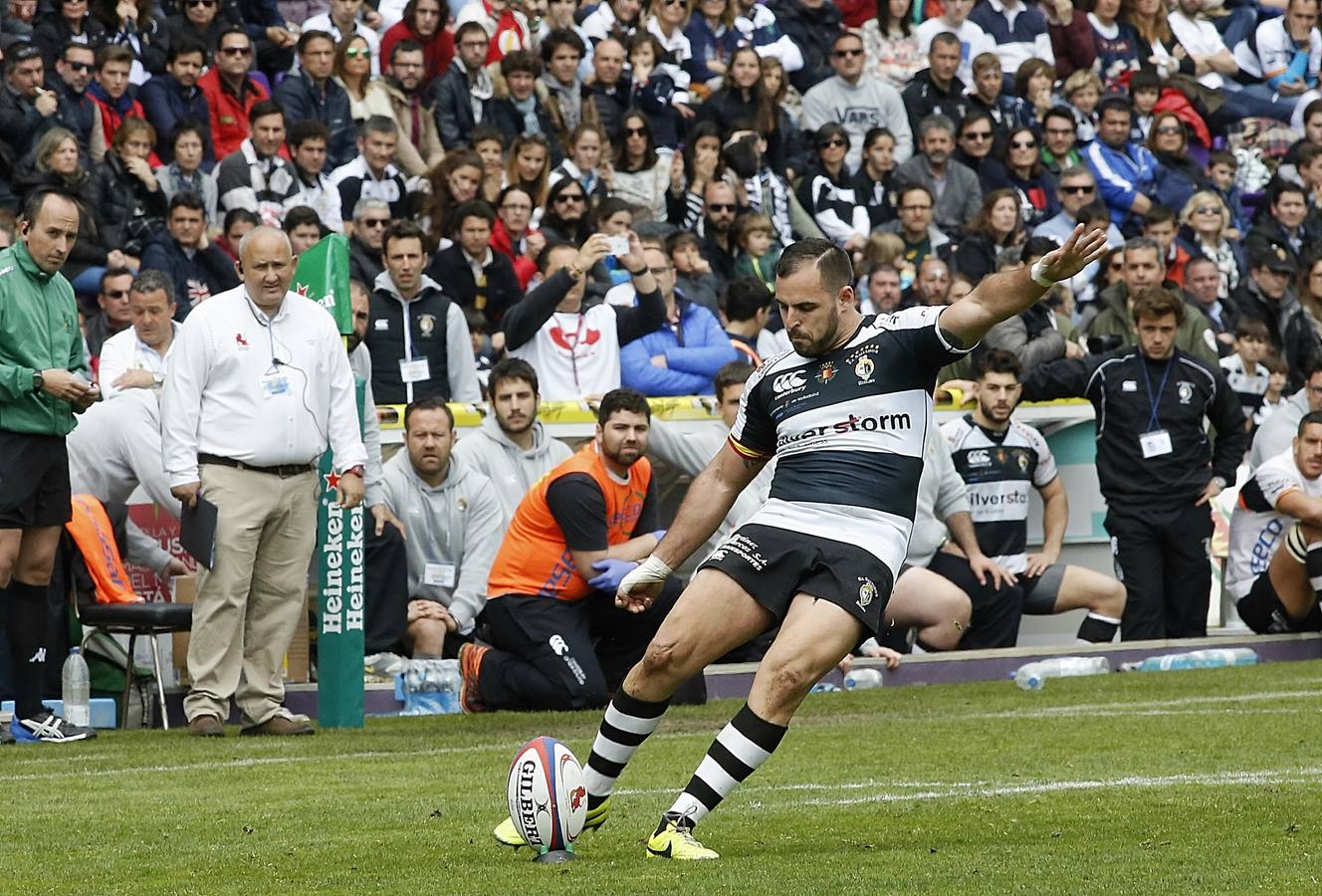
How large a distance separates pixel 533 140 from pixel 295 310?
6223mm

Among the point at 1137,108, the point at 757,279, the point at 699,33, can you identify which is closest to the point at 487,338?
the point at 757,279

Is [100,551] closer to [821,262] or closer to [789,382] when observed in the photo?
[789,382]

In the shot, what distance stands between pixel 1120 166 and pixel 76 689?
12968 mm

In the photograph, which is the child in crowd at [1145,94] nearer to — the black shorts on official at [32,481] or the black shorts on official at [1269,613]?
the black shorts on official at [1269,613]

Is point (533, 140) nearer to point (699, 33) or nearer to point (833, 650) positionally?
point (699, 33)

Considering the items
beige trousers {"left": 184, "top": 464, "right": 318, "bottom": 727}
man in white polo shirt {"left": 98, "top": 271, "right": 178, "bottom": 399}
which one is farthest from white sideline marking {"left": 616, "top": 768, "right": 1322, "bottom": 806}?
man in white polo shirt {"left": 98, "top": 271, "right": 178, "bottom": 399}

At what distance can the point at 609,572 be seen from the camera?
11.2 meters

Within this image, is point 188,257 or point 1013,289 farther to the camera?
point 188,257

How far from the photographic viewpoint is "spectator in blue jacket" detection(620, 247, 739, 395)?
14789mm

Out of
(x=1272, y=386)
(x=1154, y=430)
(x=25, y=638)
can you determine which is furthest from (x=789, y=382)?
(x=1272, y=386)

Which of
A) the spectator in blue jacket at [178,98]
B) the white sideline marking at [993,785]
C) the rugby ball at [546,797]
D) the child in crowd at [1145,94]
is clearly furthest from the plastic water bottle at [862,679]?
the child in crowd at [1145,94]

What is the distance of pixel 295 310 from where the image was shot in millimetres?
10648

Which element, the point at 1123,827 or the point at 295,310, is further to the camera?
the point at 295,310

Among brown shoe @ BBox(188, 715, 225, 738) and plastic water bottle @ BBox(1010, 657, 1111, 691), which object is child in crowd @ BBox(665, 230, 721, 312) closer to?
plastic water bottle @ BBox(1010, 657, 1111, 691)
